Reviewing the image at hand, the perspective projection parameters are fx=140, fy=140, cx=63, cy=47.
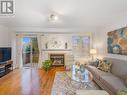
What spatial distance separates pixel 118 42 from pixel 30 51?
17.1 ft

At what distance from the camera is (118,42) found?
4.97 metres

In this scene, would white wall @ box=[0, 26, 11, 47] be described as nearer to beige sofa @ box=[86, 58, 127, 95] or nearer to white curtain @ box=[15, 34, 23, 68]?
white curtain @ box=[15, 34, 23, 68]

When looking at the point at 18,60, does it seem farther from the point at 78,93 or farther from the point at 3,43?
the point at 78,93

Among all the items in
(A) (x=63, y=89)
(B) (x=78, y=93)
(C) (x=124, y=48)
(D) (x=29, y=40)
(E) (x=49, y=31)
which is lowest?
(A) (x=63, y=89)

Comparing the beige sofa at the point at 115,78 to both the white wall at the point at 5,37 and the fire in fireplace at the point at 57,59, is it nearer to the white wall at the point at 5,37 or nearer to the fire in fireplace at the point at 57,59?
the fire in fireplace at the point at 57,59

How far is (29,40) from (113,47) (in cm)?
492

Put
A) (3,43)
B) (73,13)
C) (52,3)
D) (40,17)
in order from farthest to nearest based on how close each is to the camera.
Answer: (3,43) < (40,17) < (73,13) < (52,3)

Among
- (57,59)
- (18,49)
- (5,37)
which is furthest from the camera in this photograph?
(57,59)

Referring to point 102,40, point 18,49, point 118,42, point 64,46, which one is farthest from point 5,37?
point 118,42

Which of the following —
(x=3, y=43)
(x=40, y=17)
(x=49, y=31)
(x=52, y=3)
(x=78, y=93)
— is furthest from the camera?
(x=49, y=31)

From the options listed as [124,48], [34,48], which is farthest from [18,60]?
[124,48]

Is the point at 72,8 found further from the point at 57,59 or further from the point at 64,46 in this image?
the point at 57,59

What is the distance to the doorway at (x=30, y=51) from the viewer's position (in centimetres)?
831

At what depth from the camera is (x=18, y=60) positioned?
822 centimetres
